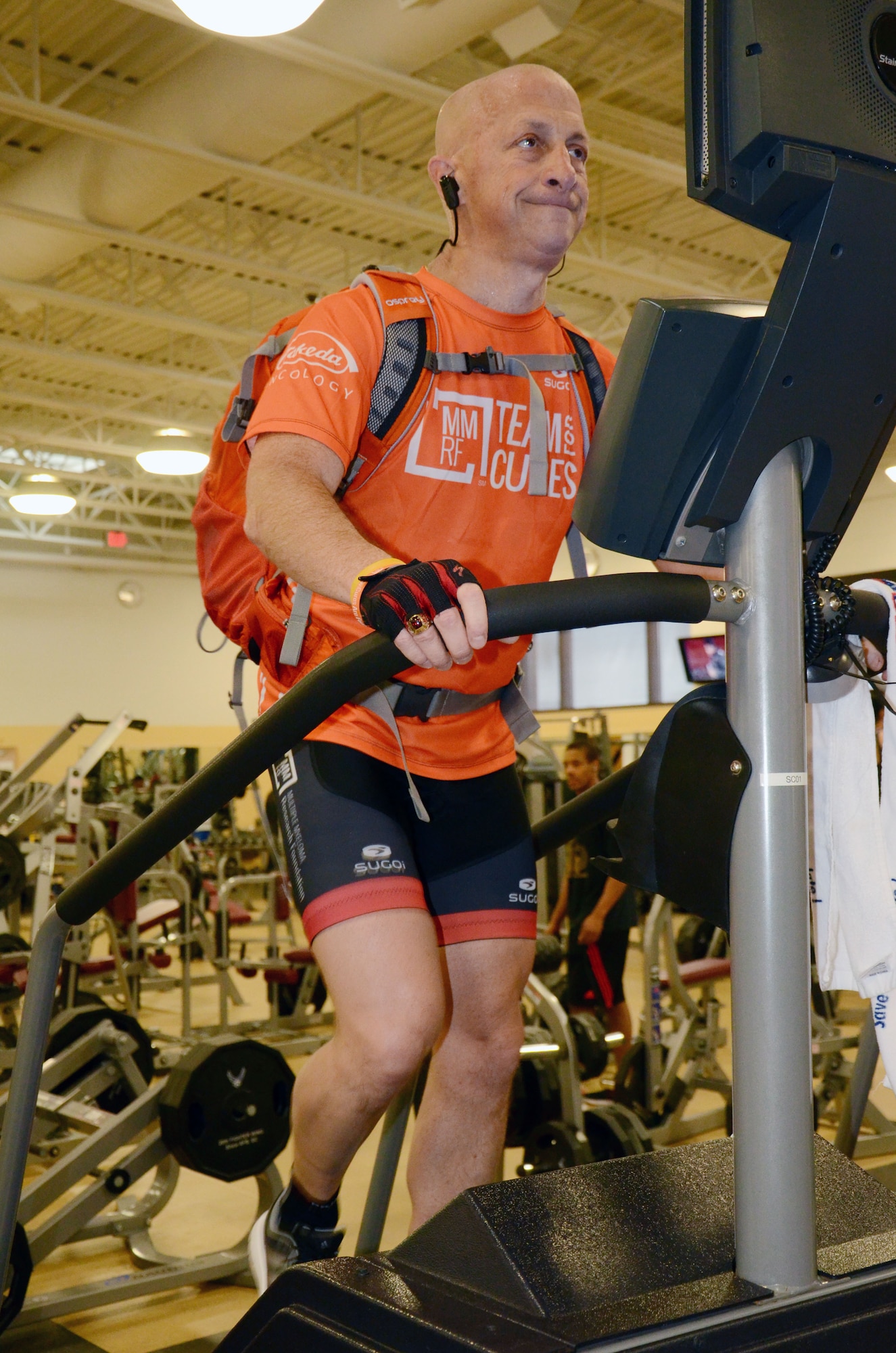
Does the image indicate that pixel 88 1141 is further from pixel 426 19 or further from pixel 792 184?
pixel 426 19

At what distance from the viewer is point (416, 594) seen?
107cm

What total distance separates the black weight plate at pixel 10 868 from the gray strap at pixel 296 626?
14.0 ft

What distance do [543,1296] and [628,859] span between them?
44 centimetres

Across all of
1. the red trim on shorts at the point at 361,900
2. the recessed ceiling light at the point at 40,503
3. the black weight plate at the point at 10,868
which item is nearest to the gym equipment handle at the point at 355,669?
the red trim on shorts at the point at 361,900

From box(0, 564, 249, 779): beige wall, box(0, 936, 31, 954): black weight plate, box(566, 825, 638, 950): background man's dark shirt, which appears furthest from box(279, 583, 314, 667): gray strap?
box(0, 564, 249, 779): beige wall

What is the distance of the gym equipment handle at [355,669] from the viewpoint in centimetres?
110

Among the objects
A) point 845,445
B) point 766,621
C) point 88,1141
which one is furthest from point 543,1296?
point 88,1141

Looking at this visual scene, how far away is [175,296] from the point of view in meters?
11.2

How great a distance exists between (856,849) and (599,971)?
4182mm

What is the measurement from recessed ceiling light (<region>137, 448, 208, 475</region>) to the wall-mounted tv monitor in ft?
13.3

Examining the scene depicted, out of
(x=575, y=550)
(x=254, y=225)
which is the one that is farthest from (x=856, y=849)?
(x=254, y=225)

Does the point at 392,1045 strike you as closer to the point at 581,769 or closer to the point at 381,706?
the point at 381,706

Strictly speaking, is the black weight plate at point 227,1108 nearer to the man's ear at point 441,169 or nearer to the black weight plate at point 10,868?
the man's ear at point 441,169

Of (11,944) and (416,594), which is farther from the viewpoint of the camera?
(11,944)
